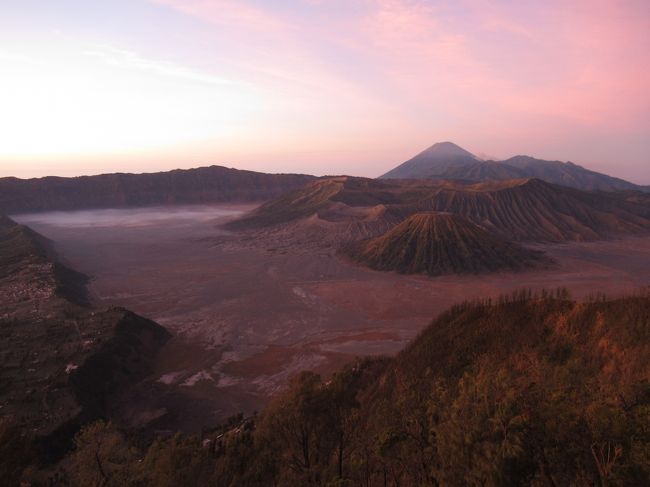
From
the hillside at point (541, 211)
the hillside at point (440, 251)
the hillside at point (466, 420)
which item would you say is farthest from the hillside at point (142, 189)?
the hillside at point (466, 420)

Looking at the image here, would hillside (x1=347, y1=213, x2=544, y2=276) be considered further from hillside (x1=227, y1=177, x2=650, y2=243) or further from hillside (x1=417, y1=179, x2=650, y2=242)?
hillside (x1=417, y1=179, x2=650, y2=242)

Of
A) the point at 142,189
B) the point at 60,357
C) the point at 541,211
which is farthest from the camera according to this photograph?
the point at 142,189

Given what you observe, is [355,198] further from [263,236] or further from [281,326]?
[281,326]

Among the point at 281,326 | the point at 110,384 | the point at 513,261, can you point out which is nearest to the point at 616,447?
the point at 110,384

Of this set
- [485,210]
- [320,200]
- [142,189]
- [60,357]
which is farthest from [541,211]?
[142,189]

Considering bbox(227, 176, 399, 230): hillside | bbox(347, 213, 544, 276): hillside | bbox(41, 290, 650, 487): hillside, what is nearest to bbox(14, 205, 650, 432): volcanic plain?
bbox(347, 213, 544, 276): hillside

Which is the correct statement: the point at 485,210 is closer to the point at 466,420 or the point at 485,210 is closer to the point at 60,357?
the point at 60,357
